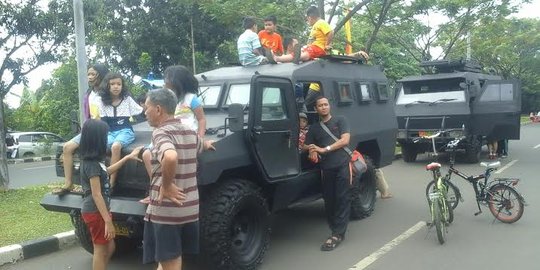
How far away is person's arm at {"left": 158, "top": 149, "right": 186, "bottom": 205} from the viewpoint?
11.0ft

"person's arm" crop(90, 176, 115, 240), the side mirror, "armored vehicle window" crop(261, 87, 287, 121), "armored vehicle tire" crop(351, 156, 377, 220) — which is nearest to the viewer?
"person's arm" crop(90, 176, 115, 240)

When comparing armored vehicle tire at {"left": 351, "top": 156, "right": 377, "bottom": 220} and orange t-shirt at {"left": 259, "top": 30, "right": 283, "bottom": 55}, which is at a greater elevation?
orange t-shirt at {"left": 259, "top": 30, "right": 283, "bottom": 55}

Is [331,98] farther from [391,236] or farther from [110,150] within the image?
Answer: [110,150]

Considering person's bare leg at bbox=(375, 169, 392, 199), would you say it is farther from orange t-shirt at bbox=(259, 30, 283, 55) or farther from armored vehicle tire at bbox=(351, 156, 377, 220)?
orange t-shirt at bbox=(259, 30, 283, 55)

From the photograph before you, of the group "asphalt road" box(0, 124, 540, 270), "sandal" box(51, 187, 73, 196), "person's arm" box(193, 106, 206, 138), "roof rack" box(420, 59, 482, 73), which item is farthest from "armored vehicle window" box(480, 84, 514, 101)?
"sandal" box(51, 187, 73, 196)

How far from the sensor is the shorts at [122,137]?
195 inches

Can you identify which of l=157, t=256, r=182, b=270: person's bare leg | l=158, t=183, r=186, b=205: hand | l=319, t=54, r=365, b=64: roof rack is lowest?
l=157, t=256, r=182, b=270: person's bare leg

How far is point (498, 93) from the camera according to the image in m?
13.4

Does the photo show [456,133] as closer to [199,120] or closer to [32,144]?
[199,120]

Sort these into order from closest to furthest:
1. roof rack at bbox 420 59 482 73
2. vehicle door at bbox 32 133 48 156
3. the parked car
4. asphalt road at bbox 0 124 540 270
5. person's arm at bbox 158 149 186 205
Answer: person's arm at bbox 158 149 186 205, asphalt road at bbox 0 124 540 270, roof rack at bbox 420 59 482 73, the parked car, vehicle door at bbox 32 133 48 156

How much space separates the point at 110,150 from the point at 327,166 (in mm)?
2340

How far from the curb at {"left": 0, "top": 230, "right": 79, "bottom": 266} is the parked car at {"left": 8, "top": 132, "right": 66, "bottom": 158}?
17.9 metres

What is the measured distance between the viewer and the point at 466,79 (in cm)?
1341

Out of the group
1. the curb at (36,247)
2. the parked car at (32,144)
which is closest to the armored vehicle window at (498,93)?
the curb at (36,247)
